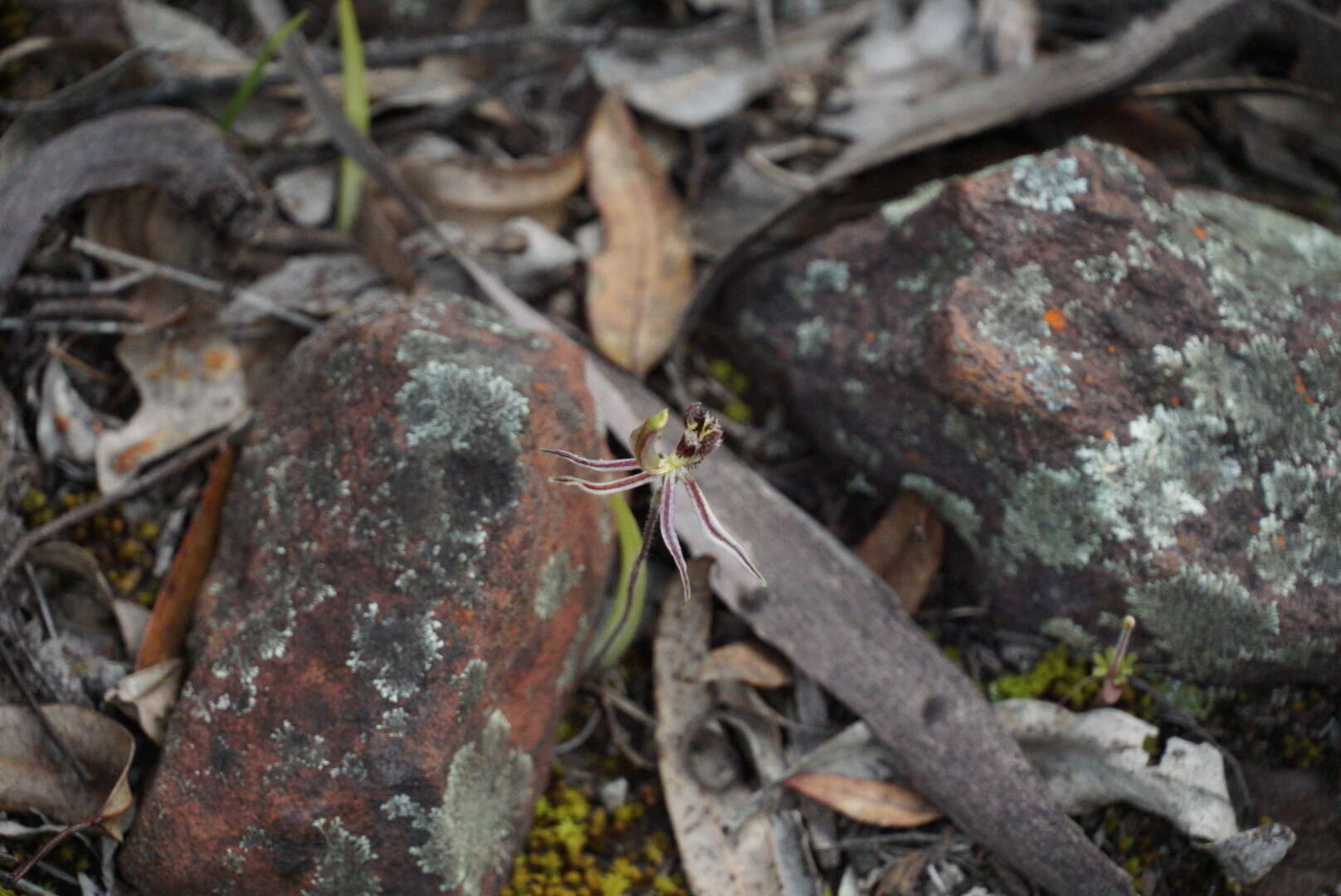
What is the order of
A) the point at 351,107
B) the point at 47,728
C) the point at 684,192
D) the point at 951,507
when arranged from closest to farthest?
the point at 47,728
the point at 951,507
the point at 351,107
the point at 684,192

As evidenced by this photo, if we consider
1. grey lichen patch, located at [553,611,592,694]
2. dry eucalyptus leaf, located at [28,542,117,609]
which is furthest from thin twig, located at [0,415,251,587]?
grey lichen patch, located at [553,611,592,694]

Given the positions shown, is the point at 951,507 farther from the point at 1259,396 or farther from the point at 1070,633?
the point at 1259,396

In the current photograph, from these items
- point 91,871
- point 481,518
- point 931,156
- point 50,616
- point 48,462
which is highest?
point 931,156

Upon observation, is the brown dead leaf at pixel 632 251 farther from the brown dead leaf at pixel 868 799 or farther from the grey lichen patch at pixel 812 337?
the brown dead leaf at pixel 868 799

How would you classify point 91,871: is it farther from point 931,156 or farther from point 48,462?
point 931,156

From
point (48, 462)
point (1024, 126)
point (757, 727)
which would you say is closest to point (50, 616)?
point (48, 462)

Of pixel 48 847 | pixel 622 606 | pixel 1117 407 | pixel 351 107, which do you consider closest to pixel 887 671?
pixel 622 606
